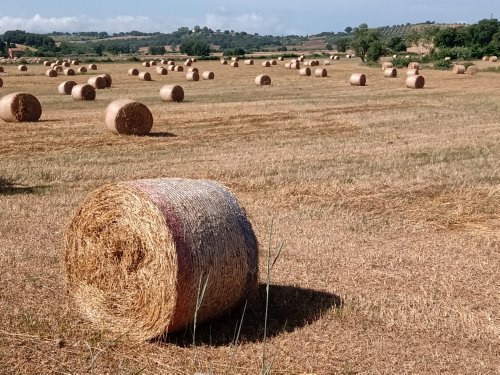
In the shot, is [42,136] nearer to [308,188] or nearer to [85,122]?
[85,122]

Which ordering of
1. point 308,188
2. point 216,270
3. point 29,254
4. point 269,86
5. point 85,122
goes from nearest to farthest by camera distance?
point 216,270 < point 29,254 < point 308,188 < point 85,122 < point 269,86

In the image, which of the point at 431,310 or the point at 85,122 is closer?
the point at 431,310

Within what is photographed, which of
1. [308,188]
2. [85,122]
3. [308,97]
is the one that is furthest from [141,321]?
[308,97]

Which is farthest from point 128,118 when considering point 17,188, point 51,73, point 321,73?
point 51,73

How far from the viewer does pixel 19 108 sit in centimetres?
2427

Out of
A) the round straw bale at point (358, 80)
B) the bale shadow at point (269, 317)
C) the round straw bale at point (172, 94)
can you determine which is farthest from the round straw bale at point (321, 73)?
the bale shadow at point (269, 317)

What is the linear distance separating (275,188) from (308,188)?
0.66m

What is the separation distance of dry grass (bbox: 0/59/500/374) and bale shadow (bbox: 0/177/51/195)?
0.12 ft

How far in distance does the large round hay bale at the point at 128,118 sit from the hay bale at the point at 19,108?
4204 mm

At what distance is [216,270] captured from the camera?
690 cm

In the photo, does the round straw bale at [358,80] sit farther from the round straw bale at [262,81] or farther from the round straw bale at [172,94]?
the round straw bale at [172,94]

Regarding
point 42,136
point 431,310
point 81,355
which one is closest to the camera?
point 81,355

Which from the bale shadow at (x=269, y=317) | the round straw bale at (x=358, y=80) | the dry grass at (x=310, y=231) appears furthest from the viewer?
the round straw bale at (x=358, y=80)

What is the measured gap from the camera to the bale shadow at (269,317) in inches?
274
